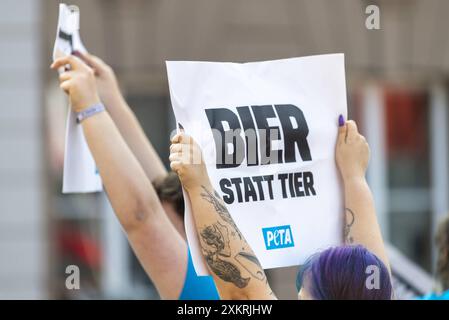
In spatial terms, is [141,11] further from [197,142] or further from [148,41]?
[197,142]

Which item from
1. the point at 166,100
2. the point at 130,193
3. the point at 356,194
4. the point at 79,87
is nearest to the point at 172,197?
the point at 130,193

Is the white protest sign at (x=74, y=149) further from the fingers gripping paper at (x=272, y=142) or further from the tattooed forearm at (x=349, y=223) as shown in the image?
the tattooed forearm at (x=349, y=223)

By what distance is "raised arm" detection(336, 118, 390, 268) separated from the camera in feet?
8.76

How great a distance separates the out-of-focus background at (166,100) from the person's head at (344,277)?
6.91 m

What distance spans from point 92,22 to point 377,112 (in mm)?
3124

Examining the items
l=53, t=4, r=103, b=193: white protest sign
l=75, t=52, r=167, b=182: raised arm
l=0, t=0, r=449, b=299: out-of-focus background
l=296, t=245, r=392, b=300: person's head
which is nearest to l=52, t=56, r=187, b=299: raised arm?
l=53, t=4, r=103, b=193: white protest sign

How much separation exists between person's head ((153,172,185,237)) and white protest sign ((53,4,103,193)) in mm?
215

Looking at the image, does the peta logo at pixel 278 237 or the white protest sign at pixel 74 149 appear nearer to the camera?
the peta logo at pixel 278 237

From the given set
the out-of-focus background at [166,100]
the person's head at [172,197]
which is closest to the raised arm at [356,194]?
Answer: the person's head at [172,197]

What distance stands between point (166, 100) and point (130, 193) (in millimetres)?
6869

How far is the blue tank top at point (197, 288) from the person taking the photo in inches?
119

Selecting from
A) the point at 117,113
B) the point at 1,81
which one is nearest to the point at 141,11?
the point at 1,81

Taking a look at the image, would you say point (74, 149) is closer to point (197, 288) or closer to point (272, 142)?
point (197, 288)

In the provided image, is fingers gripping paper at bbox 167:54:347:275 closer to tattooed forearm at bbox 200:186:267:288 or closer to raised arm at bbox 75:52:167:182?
tattooed forearm at bbox 200:186:267:288
